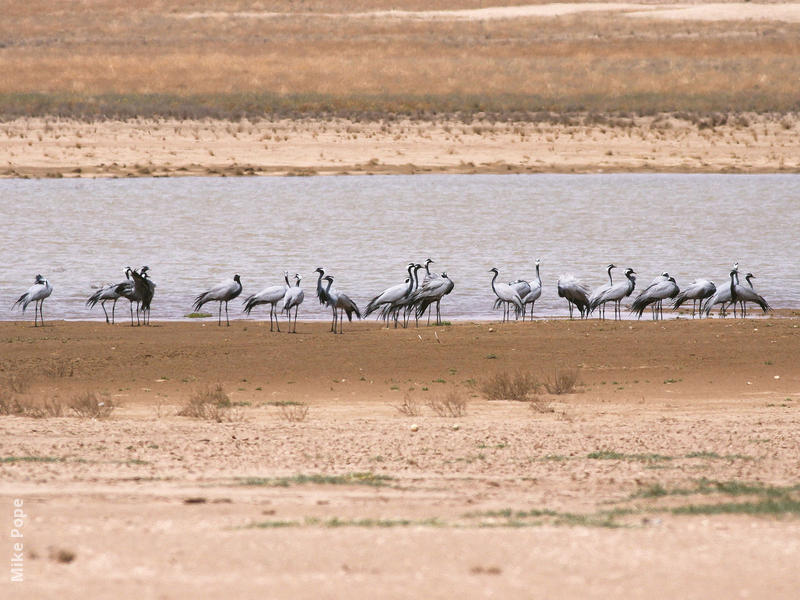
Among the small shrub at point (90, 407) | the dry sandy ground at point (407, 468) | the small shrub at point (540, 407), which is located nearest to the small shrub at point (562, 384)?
the dry sandy ground at point (407, 468)

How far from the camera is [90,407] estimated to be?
11922 mm

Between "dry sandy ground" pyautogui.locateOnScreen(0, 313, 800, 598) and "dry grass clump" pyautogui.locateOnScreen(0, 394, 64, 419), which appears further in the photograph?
"dry grass clump" pyautogui.locateOnScreen(0, 394, 64, 419)

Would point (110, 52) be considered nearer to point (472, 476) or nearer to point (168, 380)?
point (168, 380)

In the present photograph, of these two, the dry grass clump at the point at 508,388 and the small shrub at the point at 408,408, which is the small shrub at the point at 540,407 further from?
the small shrub at the point at 408,408

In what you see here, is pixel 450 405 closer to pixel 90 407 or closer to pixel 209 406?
pixel 209 406

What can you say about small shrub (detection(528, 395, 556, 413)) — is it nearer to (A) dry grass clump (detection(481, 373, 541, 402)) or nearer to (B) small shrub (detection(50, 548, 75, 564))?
(A) dry grass clump (detection(481, 373, 541, 402))

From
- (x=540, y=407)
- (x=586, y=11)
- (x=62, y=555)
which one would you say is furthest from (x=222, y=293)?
(x=586, y=11)

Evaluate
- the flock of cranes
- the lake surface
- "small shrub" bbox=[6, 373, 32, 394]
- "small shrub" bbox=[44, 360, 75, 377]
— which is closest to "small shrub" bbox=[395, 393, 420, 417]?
"small shrub" bbox=[6, 373, 32, 394]

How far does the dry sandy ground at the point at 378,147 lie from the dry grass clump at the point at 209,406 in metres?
25.0

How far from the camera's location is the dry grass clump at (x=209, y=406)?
11805mm

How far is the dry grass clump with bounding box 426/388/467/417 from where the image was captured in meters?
12.0

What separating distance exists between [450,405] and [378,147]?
2865cm

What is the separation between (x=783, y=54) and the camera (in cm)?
7038

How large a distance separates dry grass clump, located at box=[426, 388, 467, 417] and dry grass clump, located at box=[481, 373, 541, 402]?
0.44 m
